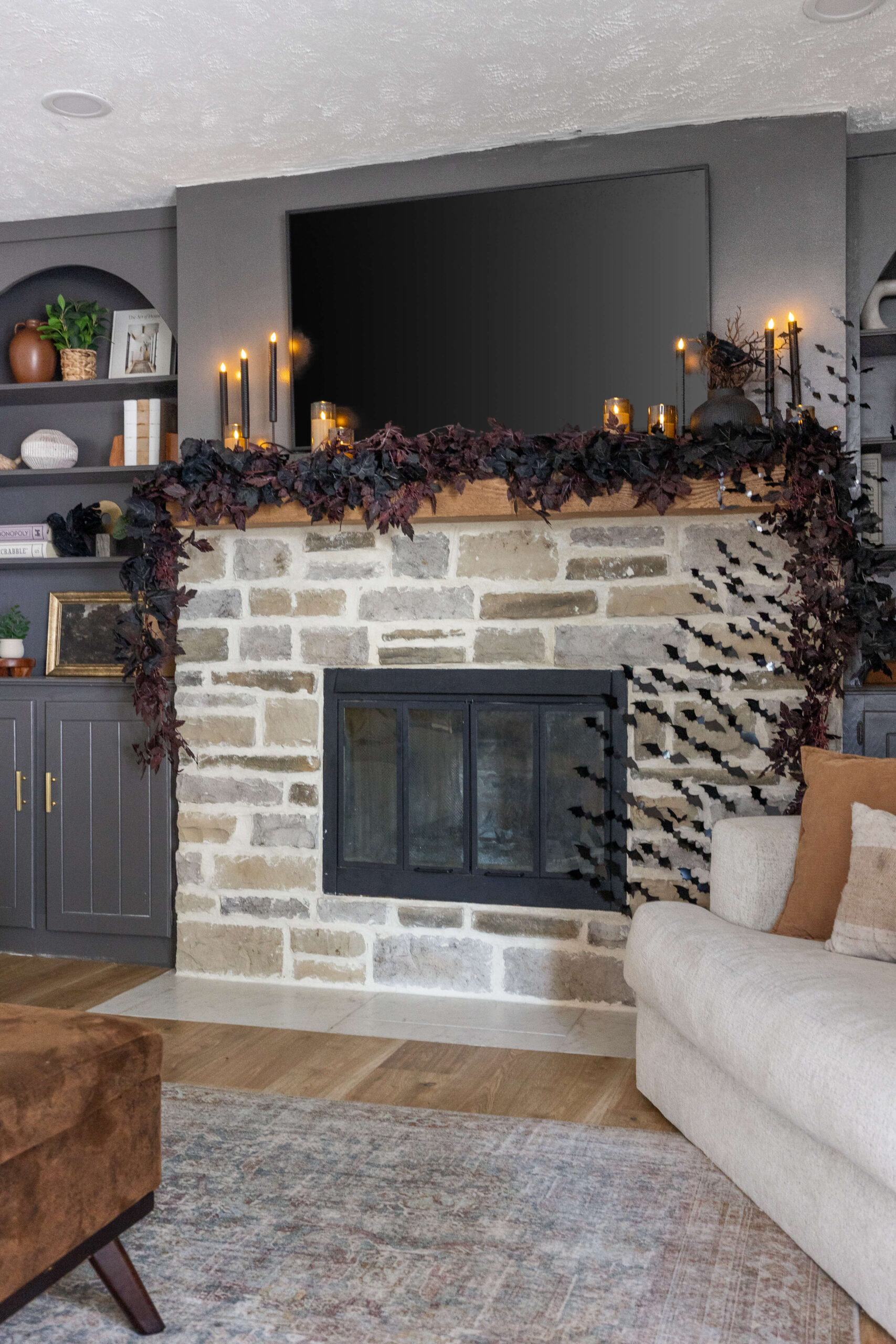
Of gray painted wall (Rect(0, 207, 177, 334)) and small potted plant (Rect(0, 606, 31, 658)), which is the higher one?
gray painted wall (Rect(0, 207, 177, 334))

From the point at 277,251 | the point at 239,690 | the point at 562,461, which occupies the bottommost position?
the point at 239,690

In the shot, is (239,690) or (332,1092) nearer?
(332,1092)

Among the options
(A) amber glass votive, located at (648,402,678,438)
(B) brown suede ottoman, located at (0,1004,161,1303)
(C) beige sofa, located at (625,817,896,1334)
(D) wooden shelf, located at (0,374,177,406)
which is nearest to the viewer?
(B) brown suede ottoman, located at (0,1004,161,1303)

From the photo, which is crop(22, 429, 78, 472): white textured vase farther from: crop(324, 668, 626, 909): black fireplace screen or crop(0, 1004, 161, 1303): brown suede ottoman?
crop(0, 1004, 161, 1303): brown suede ottoman

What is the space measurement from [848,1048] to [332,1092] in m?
1.39

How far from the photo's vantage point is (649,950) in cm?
248

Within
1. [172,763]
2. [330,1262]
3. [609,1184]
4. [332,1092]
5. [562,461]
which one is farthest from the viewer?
[172,763]

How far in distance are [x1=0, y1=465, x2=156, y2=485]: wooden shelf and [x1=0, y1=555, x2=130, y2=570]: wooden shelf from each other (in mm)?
306

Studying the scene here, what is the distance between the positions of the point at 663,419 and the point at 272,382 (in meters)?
1.31

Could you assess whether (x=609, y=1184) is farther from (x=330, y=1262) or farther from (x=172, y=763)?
(x=172, y=763)

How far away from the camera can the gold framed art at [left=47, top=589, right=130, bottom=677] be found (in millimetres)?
4242

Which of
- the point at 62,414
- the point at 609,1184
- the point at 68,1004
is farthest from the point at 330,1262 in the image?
the point at 62,414

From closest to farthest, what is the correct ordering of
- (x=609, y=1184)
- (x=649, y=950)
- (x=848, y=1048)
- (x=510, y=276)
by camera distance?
(x=848, y=1048), (x=609, y=1184), (x=649, y=950), (x=510, y=276)

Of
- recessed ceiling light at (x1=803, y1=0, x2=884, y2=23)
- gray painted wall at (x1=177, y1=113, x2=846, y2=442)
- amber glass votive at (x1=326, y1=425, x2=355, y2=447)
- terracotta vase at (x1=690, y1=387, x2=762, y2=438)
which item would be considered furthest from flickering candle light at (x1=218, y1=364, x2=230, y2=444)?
recessed ceiling light at (x1=803, y1=0, x2=884, y2=23)
